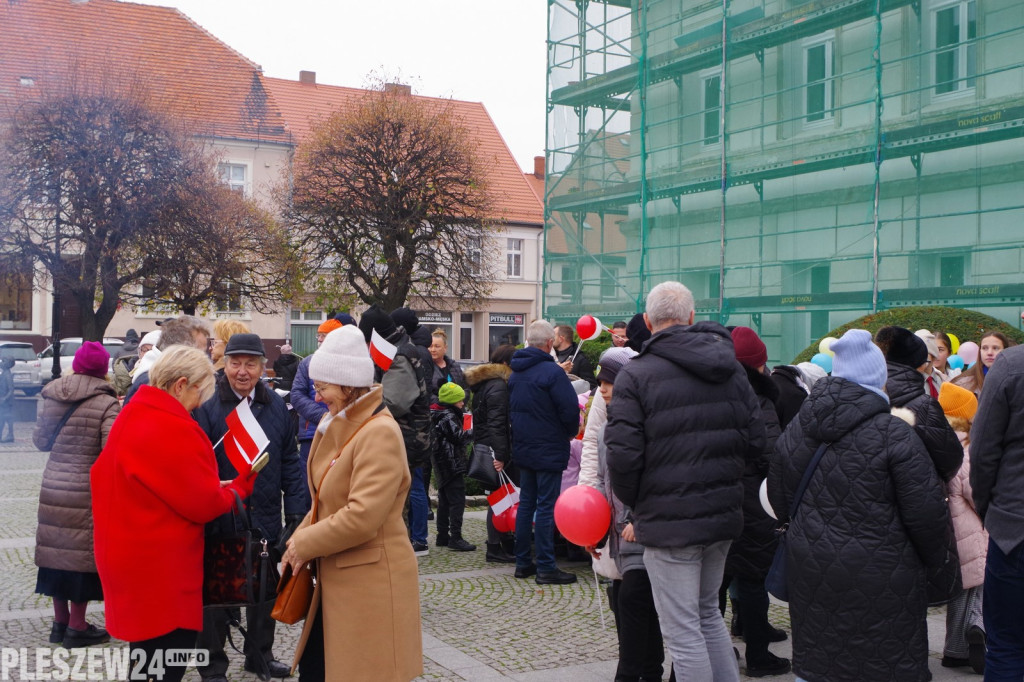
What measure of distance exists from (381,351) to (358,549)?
3.14 m

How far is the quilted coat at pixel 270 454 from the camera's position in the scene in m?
5.63

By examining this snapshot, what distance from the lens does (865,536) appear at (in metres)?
4.10

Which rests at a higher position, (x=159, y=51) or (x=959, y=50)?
(x=159, y=51)

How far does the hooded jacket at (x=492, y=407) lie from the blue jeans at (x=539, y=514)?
1.72 feet

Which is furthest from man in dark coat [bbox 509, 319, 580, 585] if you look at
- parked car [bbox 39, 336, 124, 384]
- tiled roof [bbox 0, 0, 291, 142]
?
tiled roof [bbox 0, 0, 291, 142]

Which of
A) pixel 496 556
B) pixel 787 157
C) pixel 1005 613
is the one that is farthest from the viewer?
pixel 787 157

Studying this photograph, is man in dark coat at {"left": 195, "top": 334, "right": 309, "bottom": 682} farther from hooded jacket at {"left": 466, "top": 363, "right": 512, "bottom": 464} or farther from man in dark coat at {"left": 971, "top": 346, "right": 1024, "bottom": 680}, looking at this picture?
man in dark coat at {"left": 971, "top": 346, "right": 1024, "bottom": 680}

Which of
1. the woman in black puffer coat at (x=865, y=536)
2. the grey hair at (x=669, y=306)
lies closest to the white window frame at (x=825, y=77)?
the grey hair at (x=669, y=306)

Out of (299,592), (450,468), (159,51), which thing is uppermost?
(159,51)

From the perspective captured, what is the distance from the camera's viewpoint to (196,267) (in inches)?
976

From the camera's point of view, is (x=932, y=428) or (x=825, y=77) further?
(x=825, y=77)

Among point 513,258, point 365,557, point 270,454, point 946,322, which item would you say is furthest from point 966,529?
point 513,258

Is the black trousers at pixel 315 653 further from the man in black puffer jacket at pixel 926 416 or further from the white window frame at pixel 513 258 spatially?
the white window frame at pixel 513 258

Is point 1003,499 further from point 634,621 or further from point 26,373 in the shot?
point 26,373
